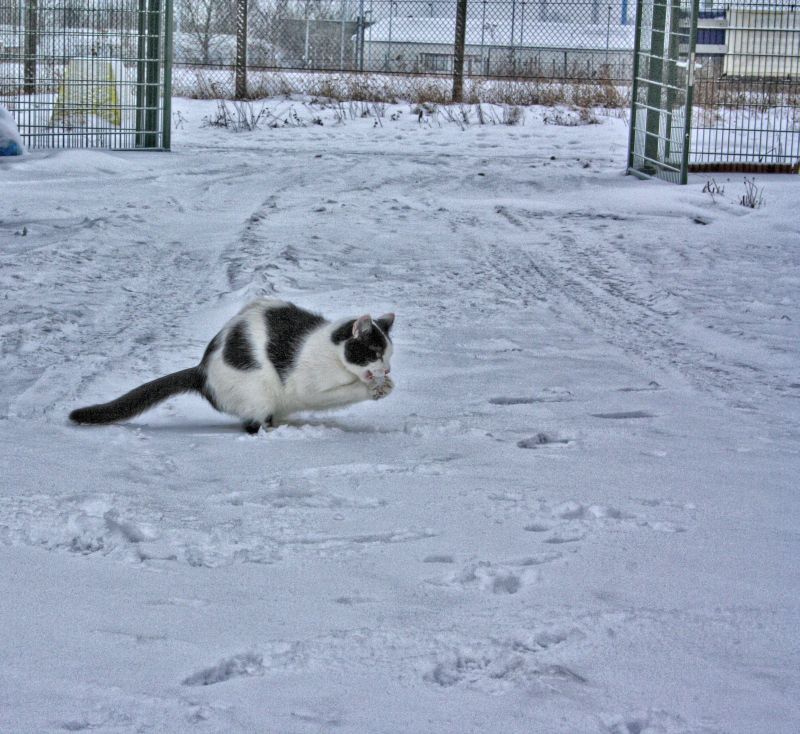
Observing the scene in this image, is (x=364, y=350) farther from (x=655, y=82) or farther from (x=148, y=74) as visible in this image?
(x=148, y=74)

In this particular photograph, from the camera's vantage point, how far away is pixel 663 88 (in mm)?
10281

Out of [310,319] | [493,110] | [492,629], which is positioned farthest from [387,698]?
[493,110]

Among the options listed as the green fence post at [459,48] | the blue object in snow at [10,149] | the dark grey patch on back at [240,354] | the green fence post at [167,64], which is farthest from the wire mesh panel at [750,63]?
the dark grey patch on back at [240,354]

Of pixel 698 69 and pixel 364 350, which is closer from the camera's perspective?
pixel 364 350

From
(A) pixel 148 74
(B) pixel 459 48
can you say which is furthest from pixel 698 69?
(B) pixel 459 48

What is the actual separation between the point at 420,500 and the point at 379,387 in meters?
0.75

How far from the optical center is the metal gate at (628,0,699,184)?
31.9 feet

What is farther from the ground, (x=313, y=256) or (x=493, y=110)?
(x=493, y=110)

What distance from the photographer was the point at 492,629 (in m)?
2.58

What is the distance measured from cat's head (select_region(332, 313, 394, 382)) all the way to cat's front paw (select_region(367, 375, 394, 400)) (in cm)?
2

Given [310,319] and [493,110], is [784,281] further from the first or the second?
[493,110]

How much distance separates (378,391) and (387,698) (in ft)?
6.13

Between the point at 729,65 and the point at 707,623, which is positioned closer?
the point at 707,623

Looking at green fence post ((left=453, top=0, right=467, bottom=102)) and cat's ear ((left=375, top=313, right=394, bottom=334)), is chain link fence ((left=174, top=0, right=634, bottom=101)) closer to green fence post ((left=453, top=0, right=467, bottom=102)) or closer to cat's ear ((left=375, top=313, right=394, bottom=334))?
green fence post ((left=453, top=0, right=467, bottom=102))
